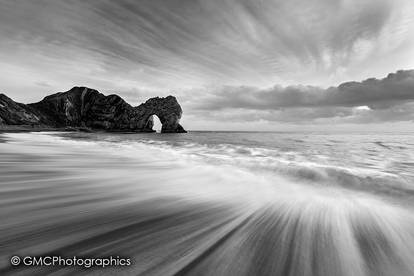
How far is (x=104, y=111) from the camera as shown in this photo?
118 m

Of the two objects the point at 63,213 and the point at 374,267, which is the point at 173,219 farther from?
the point at 374,267

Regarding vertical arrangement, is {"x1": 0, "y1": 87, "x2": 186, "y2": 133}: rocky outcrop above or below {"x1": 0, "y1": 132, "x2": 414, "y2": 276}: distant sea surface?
above

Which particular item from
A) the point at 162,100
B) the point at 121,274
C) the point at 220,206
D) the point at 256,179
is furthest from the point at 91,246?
the point at 162,100

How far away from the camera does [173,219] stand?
271 cm

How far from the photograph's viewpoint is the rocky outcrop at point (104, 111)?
10706 centimetres

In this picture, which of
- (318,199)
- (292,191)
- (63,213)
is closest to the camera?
(63,213)

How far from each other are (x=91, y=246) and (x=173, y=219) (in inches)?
40.1

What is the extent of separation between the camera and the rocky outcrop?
107m

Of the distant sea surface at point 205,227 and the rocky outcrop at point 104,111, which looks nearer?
the distant sea surface at point 205,227

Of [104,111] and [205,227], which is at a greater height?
[104,111]

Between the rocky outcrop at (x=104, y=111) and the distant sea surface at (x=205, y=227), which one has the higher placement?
the rocky outcrop at (x=104, y=111)

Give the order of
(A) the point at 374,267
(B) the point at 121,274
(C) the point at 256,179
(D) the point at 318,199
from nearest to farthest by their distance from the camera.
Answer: (B) the point at 121,274 < (A) the point at 374,267 < (D) the point at 318,199 < (C) the point at 256,179

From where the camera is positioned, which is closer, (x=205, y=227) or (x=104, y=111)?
(x=205, y=227)

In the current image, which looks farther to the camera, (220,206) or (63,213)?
(220,206)
